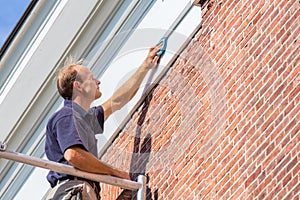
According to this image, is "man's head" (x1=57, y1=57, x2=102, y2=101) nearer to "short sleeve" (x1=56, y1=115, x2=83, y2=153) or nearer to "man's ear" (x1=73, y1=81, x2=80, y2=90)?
"man's ear" (x1=73, y1=81, x2=80, y2=90)

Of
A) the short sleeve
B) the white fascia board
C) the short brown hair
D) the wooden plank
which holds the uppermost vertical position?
the white fascia board

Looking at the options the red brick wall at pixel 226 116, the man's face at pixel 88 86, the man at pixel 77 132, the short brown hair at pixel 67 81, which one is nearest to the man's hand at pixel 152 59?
the man at pixel 77 132

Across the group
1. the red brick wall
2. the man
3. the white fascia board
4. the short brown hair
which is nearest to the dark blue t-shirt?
the man

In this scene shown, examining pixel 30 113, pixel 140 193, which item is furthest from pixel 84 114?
pixel 30 113

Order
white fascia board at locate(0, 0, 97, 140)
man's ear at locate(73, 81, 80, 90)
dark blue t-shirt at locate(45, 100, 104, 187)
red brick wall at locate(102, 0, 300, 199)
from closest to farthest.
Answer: red brick wall at locate(102, 0, 300, 199) < dark blue t-shirt at locate(45, 100, 104, 187) < man's ear at locate(73, 81, 80, 90) < white fascia board at locate(0, 0, 97, 140)

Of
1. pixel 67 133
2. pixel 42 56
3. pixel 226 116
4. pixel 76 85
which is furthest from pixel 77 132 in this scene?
pixel 42 56

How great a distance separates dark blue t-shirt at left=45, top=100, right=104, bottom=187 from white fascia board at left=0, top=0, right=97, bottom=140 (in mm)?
1786

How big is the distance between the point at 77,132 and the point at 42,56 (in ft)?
8.47

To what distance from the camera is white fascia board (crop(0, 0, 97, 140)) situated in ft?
42.7

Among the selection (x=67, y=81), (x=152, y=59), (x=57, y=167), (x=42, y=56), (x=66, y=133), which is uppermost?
(x=152, y=59)

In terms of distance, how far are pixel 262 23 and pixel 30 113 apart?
13.0 feet

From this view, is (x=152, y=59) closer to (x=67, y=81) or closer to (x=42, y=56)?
(x=67, y=81)

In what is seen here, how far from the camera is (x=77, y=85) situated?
37.7 feet

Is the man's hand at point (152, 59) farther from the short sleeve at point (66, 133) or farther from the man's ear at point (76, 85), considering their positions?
the short sleeve at point (66, 133)
